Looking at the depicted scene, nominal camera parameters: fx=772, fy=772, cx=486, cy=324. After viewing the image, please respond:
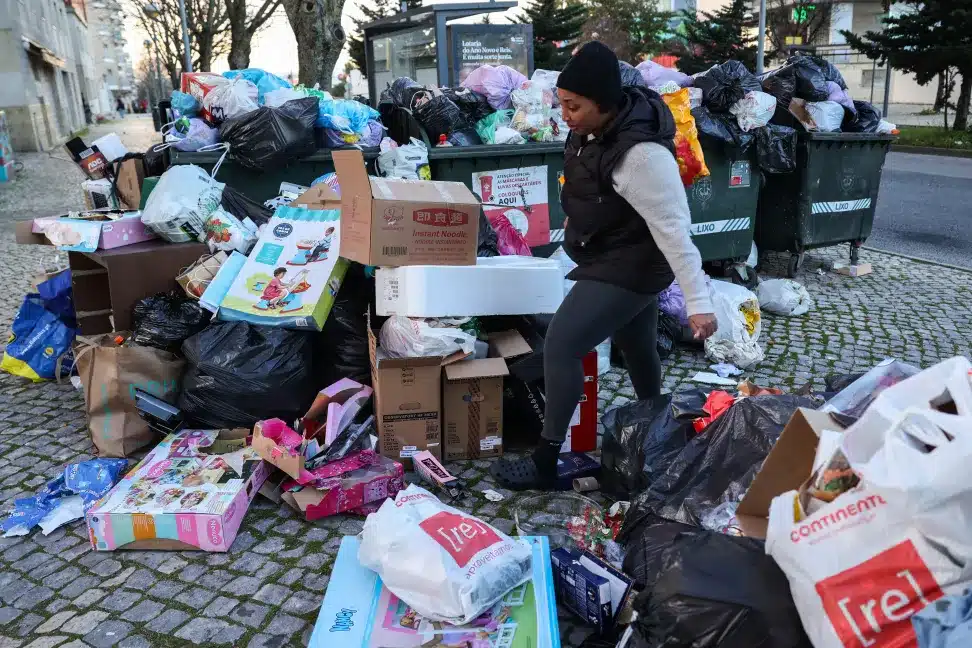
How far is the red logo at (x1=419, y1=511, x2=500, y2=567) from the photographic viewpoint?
7.30 ft

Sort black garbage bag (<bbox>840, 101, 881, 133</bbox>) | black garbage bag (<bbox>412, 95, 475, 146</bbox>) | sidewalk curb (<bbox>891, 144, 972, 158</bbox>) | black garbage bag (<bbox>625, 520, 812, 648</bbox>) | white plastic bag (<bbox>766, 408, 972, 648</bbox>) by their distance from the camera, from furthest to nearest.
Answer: sidewalk curb (<bbox>891, 144, 972, 158</bbox>)
black garbage bag (<bbox>840, 101, 881, 133</bbox>)
black garbage bag (<bbox>412, 95, 475, 146</bbox>)
black garbage bag (<bbox>625, 520, 812, 648</bbox>)
white plastic bag (<bbox>766, 408, 972, 648</bbox>)

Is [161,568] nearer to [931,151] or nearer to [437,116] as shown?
[437,116]

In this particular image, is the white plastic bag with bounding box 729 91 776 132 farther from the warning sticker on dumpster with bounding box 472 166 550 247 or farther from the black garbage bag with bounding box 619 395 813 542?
the black garbage bag with bounding box 619 395 813 542

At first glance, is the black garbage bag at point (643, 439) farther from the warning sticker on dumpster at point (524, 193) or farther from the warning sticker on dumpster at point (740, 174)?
the warning sticker on dumpster at point (740, 174)

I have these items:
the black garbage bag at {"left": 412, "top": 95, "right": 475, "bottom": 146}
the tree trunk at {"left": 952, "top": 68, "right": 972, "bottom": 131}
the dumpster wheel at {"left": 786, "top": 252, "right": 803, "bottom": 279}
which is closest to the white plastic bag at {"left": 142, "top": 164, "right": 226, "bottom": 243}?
the black garbage bag at {"left": 412, "top": 95, "right": 475, "bottom": 146}

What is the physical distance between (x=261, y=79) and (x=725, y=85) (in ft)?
10.8

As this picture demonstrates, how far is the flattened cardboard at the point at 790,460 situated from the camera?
70.4 inches

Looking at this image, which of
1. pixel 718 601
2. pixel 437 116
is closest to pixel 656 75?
pixel 437 116

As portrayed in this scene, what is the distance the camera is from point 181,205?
3939 millimetres

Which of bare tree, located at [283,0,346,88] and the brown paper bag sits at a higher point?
bare tree, located at [283,0,346,88]

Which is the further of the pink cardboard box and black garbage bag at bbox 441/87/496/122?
black garbage bag at bbox 441/87/496/122

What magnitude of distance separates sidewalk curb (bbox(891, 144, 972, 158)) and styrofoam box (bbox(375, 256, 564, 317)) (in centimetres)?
1750

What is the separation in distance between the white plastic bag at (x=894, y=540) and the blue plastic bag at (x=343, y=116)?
152 inches

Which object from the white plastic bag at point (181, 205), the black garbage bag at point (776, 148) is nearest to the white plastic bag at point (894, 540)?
the white plastic bag at point (181, 205)
